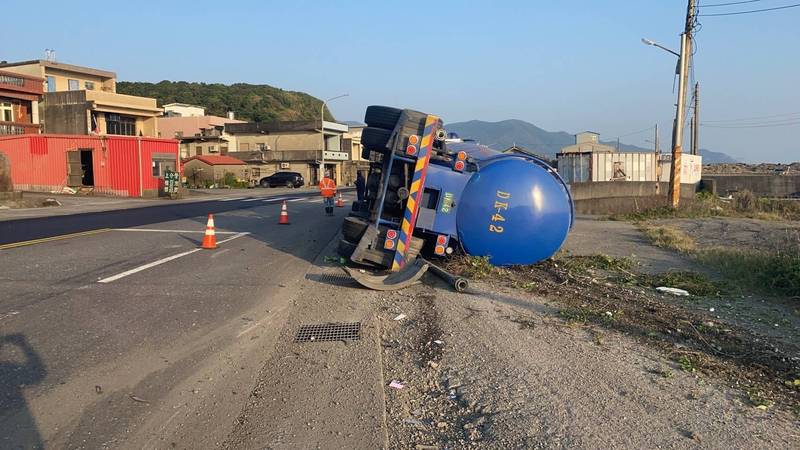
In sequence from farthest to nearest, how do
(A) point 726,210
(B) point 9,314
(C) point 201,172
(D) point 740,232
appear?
(C) point 201,172 → (A) point 726,210 → (D) point 740,232 → (B) point 9,314

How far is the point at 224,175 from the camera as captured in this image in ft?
184

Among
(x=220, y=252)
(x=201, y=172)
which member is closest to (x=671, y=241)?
(x=220, y=252)

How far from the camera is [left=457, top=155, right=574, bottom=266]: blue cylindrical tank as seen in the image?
892cm

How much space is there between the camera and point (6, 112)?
39219mm

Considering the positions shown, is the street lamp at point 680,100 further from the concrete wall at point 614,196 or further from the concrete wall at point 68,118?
the concrete wall at point 68,118

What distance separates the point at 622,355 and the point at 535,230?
390cm

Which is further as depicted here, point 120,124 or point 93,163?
point 120,124

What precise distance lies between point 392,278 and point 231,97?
393 feet

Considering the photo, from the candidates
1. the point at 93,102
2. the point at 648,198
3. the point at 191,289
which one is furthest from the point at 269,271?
the point at 93,102

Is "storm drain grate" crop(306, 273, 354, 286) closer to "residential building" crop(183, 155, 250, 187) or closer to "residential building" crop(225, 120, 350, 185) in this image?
"residential building" crop(183, 155, 250, 187)

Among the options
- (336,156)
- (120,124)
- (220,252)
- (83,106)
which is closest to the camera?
(220,252)

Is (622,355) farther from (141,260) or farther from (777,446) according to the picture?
(141,260)

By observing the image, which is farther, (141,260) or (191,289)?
(141,260)

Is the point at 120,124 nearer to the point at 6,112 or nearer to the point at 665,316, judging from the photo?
the point at 6,112
